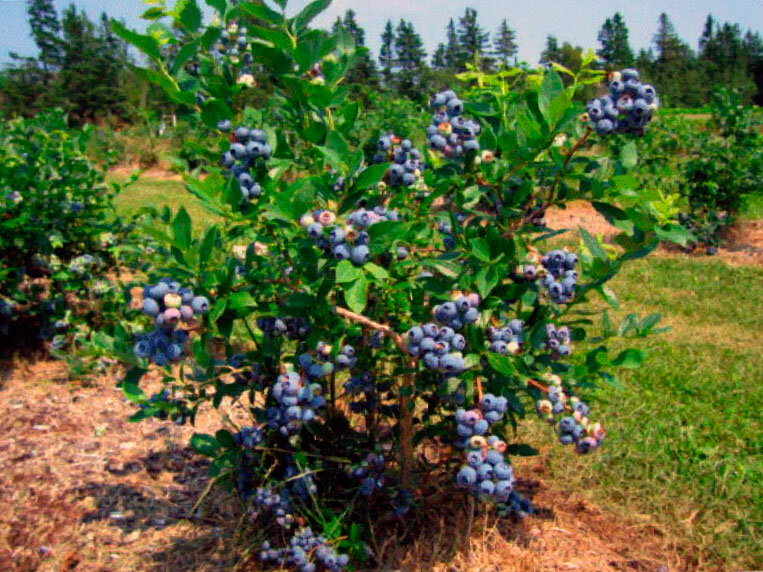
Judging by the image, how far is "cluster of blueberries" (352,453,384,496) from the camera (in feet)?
6.59

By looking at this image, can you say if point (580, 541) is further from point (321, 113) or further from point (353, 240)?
point (321, 113)

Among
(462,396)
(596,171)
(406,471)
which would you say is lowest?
(406,471)

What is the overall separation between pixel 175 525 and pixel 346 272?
58.1 inches

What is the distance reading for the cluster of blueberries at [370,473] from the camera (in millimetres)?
2010

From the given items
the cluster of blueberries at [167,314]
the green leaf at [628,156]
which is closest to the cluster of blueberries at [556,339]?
the green leaf at [628,156]

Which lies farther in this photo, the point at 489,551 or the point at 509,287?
the point at 489,551

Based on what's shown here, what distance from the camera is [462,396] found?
1.69m

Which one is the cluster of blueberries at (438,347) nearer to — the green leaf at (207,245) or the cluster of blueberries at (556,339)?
the cluster of blueberries at (556,339)

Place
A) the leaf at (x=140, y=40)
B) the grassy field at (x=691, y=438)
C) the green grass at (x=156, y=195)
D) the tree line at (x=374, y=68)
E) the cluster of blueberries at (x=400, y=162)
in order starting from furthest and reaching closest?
the tree line at (x=374, y=68) → the green grass at (x=156, y=195) → the grassy field at (x=691, y=438) → the cluster of blueberries at (x=400, y=162) → the leaf at (x=140, y=40)

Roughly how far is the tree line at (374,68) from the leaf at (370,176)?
21196 millimetres

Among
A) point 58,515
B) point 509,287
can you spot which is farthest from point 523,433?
point 58,515

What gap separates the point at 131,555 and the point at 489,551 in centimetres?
121

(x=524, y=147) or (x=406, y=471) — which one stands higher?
(x=524, y=147)

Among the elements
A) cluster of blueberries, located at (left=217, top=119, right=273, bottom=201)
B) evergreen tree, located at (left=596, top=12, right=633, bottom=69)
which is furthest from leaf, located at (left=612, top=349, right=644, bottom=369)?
evergreen tree, located at (left=596, top=12, right=633, bottom=69)
